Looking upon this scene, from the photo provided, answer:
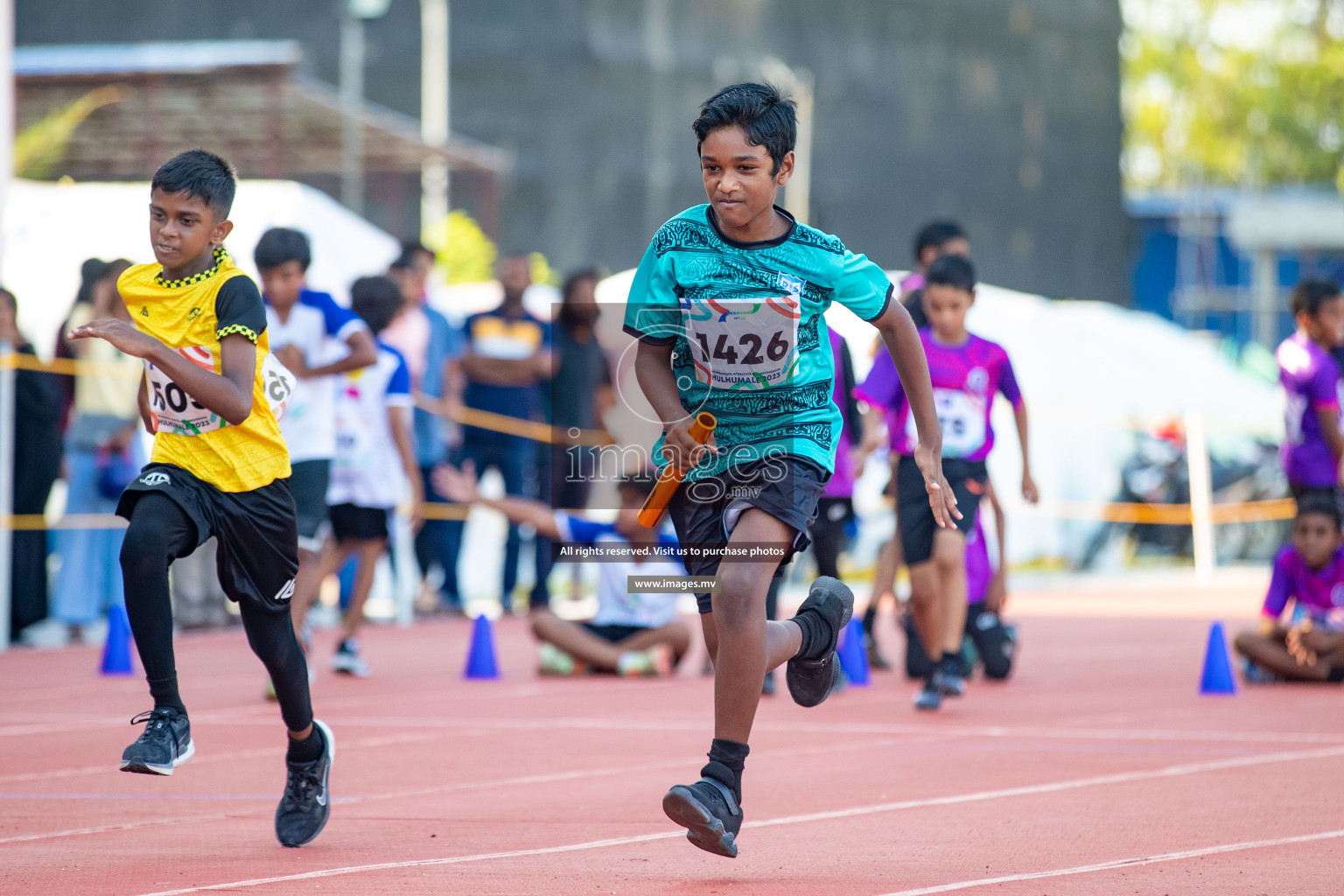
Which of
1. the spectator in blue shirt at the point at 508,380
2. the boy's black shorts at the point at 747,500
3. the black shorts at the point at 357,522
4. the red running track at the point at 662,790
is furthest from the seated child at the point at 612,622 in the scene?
the boy's black shorts at the point at 747,500

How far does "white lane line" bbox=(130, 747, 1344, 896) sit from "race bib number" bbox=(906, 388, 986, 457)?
6.73ft

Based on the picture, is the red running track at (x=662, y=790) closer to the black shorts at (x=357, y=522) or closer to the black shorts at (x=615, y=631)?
the black shorts at (x=615, y=631)

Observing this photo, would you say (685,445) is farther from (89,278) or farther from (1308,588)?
(89,278)

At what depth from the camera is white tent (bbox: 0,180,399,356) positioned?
16.0m

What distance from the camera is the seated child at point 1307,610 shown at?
30.2 ft

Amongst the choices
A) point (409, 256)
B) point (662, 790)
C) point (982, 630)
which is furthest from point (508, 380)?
point (662, 790)

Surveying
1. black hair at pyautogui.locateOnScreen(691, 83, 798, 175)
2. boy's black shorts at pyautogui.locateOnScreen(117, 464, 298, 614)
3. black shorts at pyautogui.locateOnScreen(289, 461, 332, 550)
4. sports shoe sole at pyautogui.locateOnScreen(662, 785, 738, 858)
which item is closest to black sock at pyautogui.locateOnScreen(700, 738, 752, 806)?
sports shoe sole at pyautogui.locateOnScreen(662, 785, 738, 858)

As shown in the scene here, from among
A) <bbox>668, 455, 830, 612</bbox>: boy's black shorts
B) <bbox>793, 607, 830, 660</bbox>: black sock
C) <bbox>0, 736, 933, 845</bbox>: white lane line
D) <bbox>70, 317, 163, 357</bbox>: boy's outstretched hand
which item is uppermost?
<bbox>70, 317, 163, 357</bbox>: boy's outstretched hand

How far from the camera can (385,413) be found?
955 cm

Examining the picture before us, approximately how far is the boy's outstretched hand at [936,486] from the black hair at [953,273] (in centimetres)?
368

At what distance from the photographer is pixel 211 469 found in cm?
469

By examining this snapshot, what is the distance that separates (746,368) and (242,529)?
4.74 ft

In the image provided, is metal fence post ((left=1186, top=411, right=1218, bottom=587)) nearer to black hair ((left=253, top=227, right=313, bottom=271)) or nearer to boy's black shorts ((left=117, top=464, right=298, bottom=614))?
black hair ((left=253, top=227, right=313, bottom=271))

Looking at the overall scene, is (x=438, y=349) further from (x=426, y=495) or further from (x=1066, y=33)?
(x=1066, y=33)
